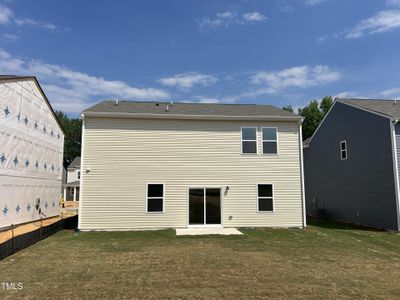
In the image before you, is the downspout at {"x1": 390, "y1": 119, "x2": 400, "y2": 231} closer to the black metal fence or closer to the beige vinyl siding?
the beige vinyl siding

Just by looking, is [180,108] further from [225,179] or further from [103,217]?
[103,217]

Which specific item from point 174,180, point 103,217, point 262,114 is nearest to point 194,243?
point 174,180

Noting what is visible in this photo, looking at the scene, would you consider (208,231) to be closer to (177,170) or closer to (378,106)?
(177,170)

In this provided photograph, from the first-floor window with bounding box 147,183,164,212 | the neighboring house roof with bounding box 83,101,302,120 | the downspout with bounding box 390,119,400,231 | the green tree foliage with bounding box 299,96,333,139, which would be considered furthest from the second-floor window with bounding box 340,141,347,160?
the green tree foliage with bounding box 299,96,333,139

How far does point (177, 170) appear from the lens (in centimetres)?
1416

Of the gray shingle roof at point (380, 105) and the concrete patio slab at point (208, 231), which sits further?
the gray shingle roof at point (380, 105)

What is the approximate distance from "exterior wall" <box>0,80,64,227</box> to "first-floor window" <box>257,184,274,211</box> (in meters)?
11.3

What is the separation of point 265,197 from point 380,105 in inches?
335

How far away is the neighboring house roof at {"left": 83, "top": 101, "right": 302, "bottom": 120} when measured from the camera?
559 inches

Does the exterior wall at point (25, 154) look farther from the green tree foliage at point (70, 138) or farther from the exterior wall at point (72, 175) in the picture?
the green tree foliage at point (70, 138)

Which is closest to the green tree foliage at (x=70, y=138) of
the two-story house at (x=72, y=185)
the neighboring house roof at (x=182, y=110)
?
the two-story house at (x=72, y=185)

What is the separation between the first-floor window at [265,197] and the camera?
14.4m

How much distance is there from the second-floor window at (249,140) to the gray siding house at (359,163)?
6.01 m

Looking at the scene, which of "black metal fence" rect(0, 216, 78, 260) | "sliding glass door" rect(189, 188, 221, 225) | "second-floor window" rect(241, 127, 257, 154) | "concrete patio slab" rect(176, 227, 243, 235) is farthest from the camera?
"second-floor window" rect(241, 127, 257, 154)
